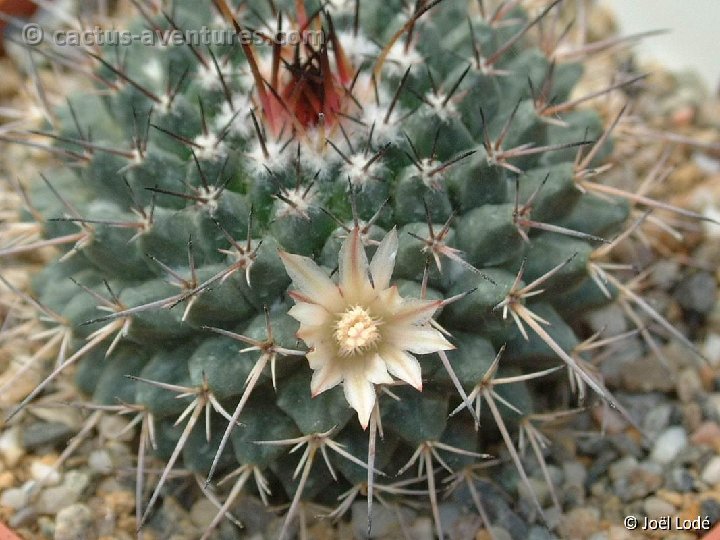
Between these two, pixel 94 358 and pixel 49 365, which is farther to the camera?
pixel 49 365

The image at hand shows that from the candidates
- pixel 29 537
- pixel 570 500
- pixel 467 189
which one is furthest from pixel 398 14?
pixel 29 537

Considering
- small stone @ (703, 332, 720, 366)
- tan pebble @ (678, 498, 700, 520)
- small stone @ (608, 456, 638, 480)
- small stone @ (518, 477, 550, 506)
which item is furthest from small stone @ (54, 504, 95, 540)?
small stone @ (703, 332, 720, 366)

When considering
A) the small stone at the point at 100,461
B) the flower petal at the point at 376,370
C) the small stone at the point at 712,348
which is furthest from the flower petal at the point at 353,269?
the small stone at the point at 712,348

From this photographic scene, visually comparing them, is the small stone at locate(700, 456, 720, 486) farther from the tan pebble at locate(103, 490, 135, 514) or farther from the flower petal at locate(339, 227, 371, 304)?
the tan pebble at locate(103, 490, 135, 514)

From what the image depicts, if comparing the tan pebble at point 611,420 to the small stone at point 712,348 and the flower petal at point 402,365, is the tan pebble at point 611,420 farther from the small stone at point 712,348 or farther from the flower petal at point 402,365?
the flower petal at point 402,365

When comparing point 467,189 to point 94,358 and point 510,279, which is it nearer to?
point 510,279

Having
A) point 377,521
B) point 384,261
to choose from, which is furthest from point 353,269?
point 377,521
